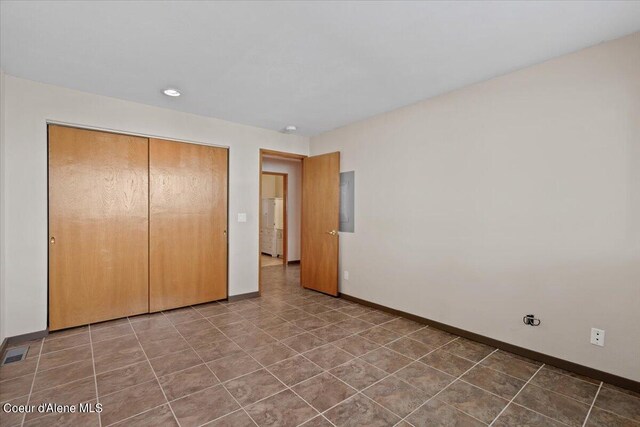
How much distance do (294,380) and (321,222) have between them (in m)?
2.75

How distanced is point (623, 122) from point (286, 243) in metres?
6.10

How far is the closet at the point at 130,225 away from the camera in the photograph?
10.4ft

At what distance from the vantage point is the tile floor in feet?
6.19

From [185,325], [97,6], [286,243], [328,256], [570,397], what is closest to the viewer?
[97,6]

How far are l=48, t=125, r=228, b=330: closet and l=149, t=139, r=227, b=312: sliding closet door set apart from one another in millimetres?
12

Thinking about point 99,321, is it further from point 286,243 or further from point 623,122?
point 623,122

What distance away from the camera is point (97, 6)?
1873mm

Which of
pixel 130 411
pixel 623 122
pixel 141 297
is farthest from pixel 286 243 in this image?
A: pixel 623 122

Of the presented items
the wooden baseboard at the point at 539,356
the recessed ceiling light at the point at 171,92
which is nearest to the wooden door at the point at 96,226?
the recessed ceiling light at the point at 171,92

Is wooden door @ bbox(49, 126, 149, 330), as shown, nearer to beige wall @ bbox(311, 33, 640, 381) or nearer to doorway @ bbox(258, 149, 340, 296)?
doorway @ bbox(258, 149, 340, 296)

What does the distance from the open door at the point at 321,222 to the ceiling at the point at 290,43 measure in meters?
1.56

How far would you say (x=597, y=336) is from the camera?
2.29m

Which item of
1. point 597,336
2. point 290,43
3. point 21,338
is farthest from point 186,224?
point 597,336

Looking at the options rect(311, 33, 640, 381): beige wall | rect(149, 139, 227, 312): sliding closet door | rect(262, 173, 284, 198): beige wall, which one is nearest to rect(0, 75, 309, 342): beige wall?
rect(149, 139, 227, 312): sliding closet door
